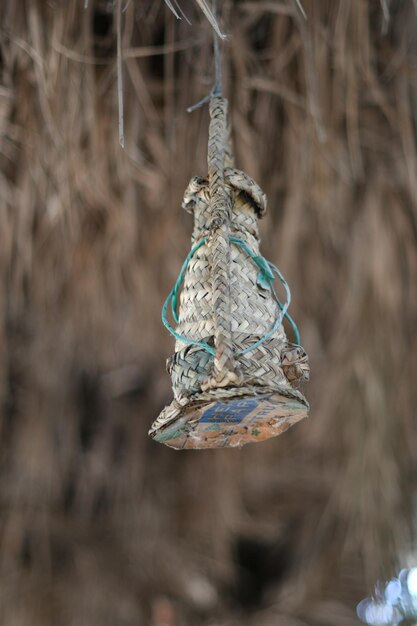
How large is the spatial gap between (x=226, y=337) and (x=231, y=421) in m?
0.09

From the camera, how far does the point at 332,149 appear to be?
1252 mm

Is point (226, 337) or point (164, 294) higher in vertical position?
point (164, 294)

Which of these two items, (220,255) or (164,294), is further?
→ (164,294)

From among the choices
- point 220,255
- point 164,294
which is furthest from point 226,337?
point 164,294

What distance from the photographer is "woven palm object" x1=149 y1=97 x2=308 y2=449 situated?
0.52 metres

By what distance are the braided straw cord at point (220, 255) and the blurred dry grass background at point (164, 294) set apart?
0.90ft

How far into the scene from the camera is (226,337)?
51 centimetres

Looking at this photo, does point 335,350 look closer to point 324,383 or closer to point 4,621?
point 324,383

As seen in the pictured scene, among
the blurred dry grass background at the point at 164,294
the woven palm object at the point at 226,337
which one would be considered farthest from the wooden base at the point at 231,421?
the blurred dry grass background at the point at 164,294

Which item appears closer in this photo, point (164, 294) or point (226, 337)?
point (226, 337)

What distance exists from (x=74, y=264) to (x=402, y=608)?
4.16 ft

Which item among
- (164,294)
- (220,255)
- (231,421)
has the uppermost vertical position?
(164,294)

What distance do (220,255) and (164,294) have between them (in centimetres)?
117

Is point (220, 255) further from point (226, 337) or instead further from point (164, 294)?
point (164, 294)
